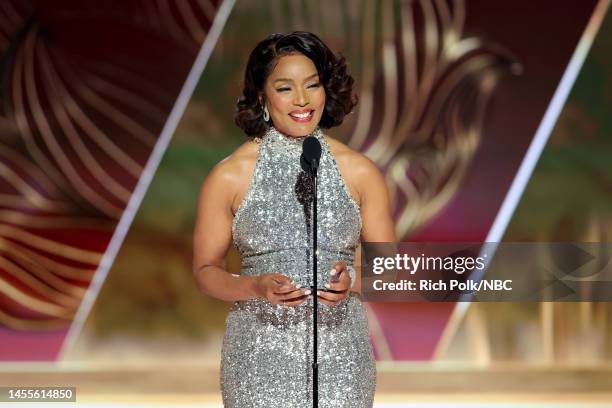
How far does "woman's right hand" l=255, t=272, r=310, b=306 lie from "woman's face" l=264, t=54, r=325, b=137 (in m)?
0.36

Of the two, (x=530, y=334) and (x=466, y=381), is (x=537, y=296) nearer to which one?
(x=530, y=334)

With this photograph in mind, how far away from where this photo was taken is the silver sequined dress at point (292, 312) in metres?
2.00

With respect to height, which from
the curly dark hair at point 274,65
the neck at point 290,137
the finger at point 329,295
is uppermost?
the curly dark hair at point 274,65

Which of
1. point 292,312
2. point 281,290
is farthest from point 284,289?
point 292,312

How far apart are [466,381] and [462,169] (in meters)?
1.01

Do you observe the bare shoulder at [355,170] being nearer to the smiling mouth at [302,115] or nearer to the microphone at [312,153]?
the smiling mouth at [302,115]

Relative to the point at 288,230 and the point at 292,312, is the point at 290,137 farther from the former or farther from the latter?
the point at 292,312

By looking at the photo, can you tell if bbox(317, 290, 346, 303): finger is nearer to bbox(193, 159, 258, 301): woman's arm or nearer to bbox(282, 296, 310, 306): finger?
bbox(282, 296, 310, 306): finger

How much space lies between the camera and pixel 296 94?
2.01 metres

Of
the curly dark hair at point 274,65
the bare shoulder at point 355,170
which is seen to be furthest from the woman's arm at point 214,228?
the bare shoulder at point 355,170

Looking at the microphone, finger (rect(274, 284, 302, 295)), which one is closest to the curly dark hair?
the microphone

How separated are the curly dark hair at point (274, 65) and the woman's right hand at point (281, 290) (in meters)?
0.41

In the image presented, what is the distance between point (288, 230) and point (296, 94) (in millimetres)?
285

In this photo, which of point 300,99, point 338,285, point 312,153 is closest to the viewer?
point 312,153
